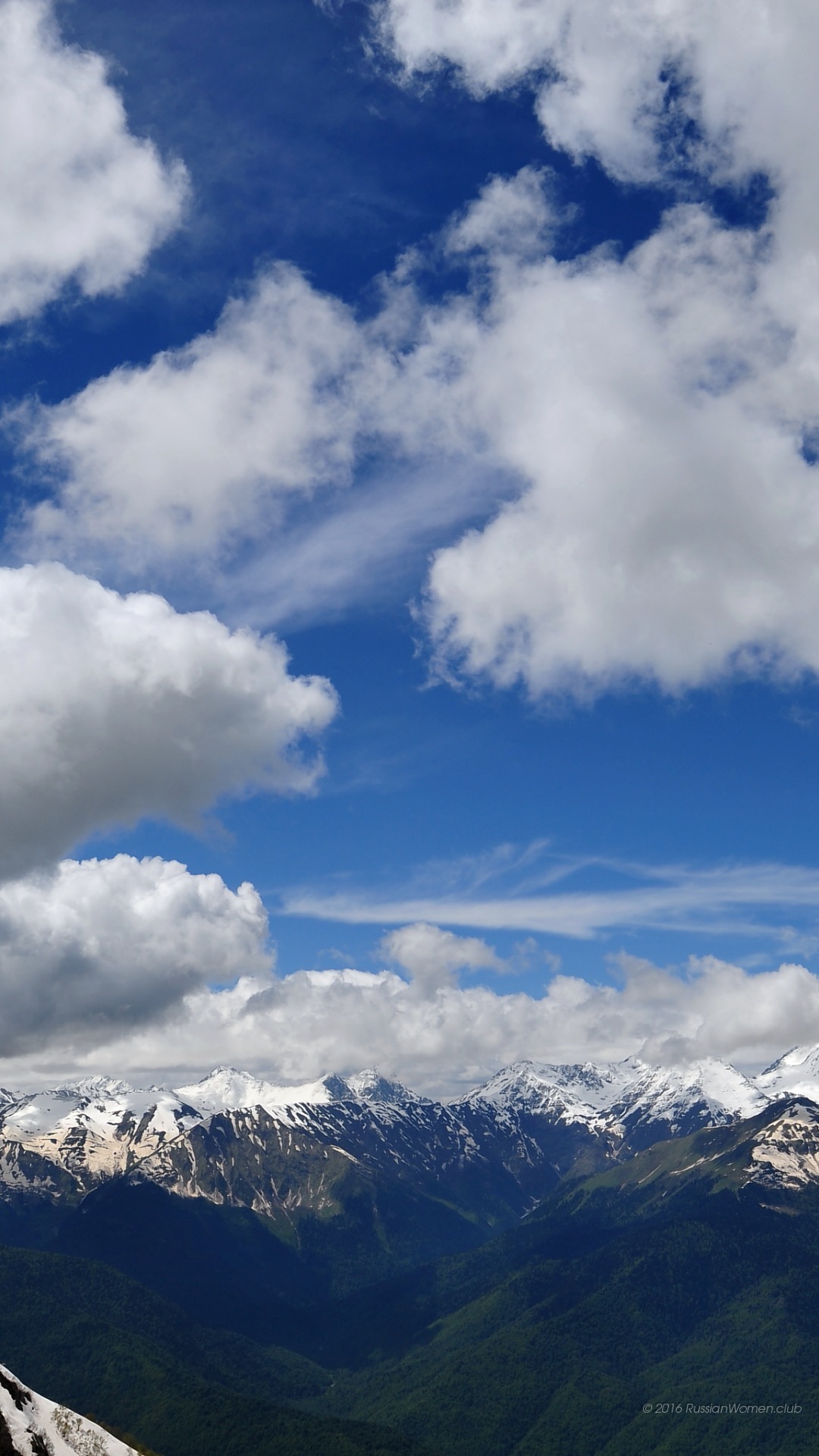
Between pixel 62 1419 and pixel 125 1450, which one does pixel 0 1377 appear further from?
pixel 125 1450

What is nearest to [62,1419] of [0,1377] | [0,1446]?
[0,1377]

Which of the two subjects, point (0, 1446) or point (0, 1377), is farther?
point (0, 1377)

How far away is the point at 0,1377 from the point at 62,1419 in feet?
37.3

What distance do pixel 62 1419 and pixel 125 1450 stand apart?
38.0 feet

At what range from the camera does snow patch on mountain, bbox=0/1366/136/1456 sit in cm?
13238

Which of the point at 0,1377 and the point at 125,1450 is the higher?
the point at 0,1377

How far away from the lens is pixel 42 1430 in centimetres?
14062

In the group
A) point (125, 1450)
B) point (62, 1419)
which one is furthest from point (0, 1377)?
point (125, 1450)

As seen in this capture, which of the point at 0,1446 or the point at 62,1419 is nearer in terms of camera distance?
the point at 0,1446

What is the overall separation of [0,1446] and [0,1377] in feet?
93.7

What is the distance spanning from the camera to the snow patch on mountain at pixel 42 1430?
13238 centimetres

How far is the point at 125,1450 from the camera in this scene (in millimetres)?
152375

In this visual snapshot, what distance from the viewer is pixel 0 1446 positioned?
126 meters
